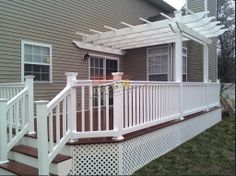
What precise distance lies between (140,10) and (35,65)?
247 inches

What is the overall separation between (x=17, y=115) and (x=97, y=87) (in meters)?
1.71

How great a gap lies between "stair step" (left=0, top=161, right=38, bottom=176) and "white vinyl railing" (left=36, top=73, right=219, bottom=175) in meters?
0.45

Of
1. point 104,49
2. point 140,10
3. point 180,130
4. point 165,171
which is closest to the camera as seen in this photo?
point 165,171

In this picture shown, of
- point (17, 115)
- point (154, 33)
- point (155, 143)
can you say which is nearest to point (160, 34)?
point (154, 33)

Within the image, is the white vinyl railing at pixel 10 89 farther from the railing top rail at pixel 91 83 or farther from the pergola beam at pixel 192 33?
the pergola beam at pixel 192 33

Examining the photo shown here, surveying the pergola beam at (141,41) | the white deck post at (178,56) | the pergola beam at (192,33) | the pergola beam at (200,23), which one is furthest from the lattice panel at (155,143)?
the pergola beam at (141,41)

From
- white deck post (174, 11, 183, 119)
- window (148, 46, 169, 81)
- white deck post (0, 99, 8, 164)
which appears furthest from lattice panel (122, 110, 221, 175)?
window (148, 46, 169, 81)

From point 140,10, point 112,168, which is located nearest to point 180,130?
point 112,168

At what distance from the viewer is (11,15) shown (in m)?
6.88

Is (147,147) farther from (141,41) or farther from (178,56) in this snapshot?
(141,41)

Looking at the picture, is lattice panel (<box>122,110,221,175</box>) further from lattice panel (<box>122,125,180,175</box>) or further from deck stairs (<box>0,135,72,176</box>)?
deck stairs (<box>0,135,72,176</box>)

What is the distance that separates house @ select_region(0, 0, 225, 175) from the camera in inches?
175

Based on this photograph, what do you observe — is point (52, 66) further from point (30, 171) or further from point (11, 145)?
point (30, 171)

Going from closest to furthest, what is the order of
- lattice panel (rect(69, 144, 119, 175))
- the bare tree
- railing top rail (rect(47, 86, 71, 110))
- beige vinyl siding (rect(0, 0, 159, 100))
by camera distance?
the bare tree
railing top rail (rect(47, 86, 71, 110))
lattice panel (rect(69, 144, 119, 175))
beige vinyl siding (rect(0, 0, 159, 100))
